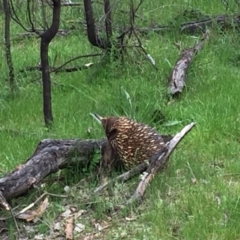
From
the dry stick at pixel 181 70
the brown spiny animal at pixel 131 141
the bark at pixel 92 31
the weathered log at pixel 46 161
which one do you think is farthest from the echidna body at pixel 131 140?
the bark at pixel 92 31

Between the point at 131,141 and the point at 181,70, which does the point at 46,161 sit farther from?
the point at 181,70

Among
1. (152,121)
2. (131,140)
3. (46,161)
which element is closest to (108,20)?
(152,121)

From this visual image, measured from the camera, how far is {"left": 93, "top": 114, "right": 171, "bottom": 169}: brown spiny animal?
17.1 ft

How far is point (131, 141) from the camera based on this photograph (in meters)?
5.33

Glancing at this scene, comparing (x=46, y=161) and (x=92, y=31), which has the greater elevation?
(x=92, y=31)

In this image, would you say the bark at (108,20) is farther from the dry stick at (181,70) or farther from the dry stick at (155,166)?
the dry stick at (155,166)

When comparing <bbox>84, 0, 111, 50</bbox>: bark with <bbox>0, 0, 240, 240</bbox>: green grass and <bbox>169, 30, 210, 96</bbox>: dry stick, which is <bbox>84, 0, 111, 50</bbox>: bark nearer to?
<bbox>0, 0, 240, 240</bbox>: green grass

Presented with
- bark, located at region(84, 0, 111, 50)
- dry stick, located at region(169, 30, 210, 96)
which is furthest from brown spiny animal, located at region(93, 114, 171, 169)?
bark, located at region(84, 0, 111, 50)

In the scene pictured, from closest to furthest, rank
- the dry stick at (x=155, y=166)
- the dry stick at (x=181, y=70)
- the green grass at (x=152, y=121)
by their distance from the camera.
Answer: the green grass at (x=152, y=121) → the dry stick at (x=155, y=166) → the dry stick at (x=181, y=70)

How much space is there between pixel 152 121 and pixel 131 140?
3.34 ft

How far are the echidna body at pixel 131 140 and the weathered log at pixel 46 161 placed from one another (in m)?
0.13

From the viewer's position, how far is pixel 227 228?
14.3ft

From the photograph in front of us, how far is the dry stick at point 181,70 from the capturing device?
6.92 m

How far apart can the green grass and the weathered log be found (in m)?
0.14
